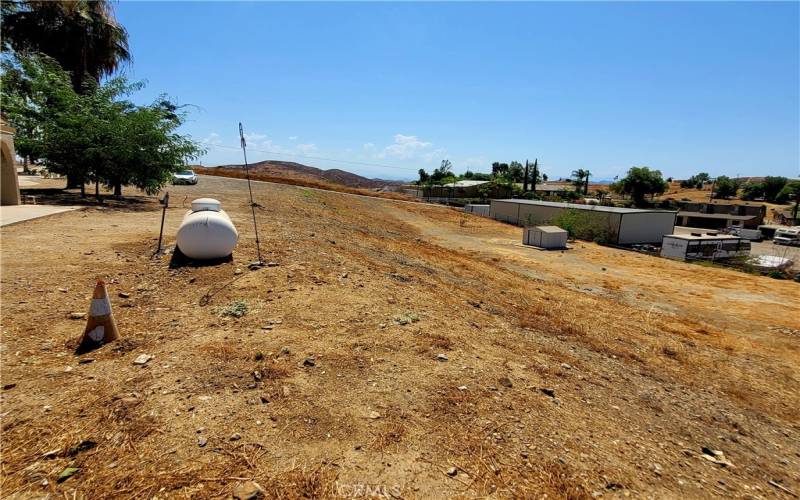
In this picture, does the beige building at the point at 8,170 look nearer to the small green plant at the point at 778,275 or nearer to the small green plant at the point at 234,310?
the small green plant at the point at 234,310

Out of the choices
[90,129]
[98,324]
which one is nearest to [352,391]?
[98,324]

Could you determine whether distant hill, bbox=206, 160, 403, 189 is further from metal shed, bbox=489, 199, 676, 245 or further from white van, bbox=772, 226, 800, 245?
white van, bbox=772, 226, 800, 245

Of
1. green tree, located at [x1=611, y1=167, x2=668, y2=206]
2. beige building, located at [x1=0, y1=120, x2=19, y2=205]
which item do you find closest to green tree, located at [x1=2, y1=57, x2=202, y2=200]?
beige building, located at [x1=0, y1=120, x2=19, y2=205]

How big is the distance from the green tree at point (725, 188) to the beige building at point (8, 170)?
419ft

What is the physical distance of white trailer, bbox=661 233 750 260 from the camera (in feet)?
87.7

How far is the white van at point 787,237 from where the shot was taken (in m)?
46.3

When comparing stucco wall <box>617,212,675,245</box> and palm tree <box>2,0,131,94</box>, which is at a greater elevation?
palm tree <box>2,0,131,94</box>

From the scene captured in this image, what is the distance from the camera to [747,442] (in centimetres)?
468

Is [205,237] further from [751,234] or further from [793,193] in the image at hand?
[793,193]

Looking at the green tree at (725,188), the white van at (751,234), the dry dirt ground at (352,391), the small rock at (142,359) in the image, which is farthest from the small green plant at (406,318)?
the green tree at (725,188)

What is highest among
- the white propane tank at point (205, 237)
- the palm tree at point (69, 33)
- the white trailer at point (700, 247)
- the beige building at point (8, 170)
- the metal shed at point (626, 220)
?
the palm tree at point (69, 33)

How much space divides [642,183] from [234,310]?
96.3 metres

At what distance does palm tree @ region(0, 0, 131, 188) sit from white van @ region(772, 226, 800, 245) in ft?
229

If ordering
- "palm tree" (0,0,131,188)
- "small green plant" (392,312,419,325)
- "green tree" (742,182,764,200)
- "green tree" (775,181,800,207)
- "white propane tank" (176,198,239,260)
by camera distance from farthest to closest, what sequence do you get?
"green tree" (742,182,764,200)
"green tree" (775,181,800,207)
"palm tree" (0,0,131,188)
"white propane tank" (176,198,239,260)
"small green plant" (392,312,419,325)
